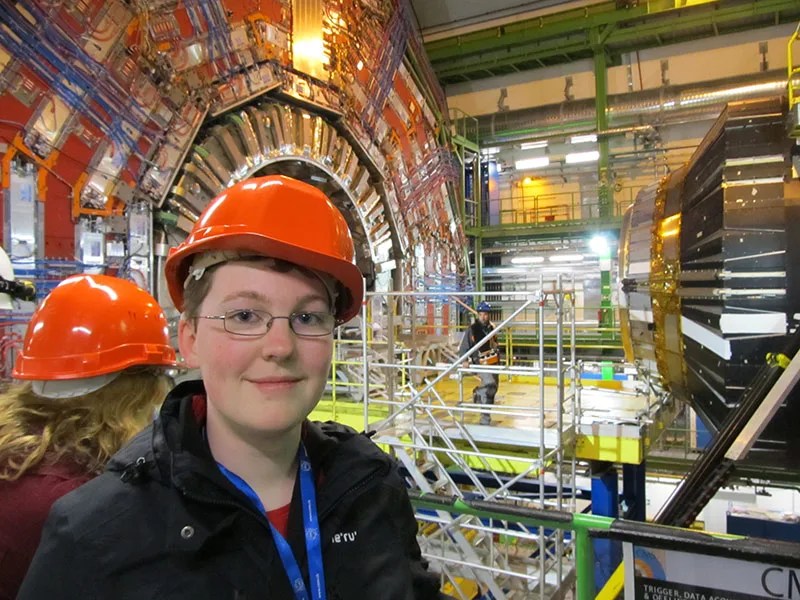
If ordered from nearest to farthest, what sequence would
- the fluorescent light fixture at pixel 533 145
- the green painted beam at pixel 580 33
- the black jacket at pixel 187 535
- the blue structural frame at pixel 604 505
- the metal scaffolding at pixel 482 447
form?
the black jacket at pixel 187 535
the metal scaffolding at pixel 482 447
the blue structural frame at pixel 604 505
the green painted beam at pixel 580 33
the fluorescent light fixture at pixel 533 145

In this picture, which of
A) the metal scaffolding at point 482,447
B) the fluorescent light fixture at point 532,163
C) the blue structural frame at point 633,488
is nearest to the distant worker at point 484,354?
the metal scaffolding at point 482,447

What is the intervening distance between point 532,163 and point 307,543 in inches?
496

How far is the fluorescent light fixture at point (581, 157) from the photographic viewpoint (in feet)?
→ 39.2

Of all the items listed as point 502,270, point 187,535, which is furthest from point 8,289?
point 502,270

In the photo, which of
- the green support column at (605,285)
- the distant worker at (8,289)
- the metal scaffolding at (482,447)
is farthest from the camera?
the green support column at (605,285)

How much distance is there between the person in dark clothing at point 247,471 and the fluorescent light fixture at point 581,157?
1208 centimetres

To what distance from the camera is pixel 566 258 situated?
12352 millimetres

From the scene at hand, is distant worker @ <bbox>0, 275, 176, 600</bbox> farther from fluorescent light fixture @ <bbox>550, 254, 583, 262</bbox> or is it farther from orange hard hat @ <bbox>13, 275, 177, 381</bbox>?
fluorescent light fixture @ <bbox>550, 254, 583, 262</bbox>

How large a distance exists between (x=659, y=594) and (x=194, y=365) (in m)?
1.37

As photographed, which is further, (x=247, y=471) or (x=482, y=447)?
(x=482, y=447)

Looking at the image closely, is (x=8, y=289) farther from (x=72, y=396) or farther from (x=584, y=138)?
(x=584, y=138)

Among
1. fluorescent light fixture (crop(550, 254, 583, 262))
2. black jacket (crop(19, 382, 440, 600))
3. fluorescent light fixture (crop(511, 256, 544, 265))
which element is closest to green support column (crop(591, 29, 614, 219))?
fluorescent light fixture (crop(550, 254, 583, 262))

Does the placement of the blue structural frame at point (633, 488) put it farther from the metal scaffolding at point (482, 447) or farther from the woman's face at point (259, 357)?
the woman's face at point (259, 357)

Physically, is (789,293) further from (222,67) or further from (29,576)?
(222,67)
